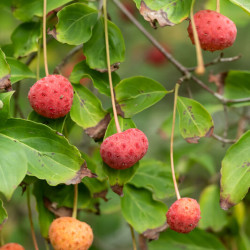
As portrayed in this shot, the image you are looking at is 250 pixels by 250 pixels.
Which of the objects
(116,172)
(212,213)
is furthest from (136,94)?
(212,213)

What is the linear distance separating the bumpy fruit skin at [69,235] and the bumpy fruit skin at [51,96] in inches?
11.3

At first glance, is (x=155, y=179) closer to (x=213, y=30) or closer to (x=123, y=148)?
(x=123, y=148)

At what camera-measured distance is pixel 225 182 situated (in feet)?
4.05

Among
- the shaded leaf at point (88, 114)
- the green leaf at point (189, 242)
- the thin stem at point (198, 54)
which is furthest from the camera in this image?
the green leaf at point (189, 242)

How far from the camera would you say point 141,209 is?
1448 mm

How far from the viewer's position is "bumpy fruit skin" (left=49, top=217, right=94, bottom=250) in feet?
3.93

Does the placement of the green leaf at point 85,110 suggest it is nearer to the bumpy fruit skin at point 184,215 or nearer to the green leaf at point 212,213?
the bumpy fruit skin at point 184,215

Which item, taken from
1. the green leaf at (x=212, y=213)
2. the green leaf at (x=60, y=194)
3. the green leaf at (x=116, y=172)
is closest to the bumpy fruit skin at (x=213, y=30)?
the green leaf at (x=116, y=172)

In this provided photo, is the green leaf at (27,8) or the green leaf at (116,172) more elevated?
the green leaf at (27,8)

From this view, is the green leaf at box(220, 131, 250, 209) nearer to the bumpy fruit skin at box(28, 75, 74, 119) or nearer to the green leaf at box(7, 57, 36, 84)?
the bumpy fruit skin at box(28, 75, 74, 119)

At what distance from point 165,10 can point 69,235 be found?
62cm

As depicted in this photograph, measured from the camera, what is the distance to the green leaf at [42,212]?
1.38 meters

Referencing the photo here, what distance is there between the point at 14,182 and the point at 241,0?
0.73m

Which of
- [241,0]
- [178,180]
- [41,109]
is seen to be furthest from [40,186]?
[241,0]
